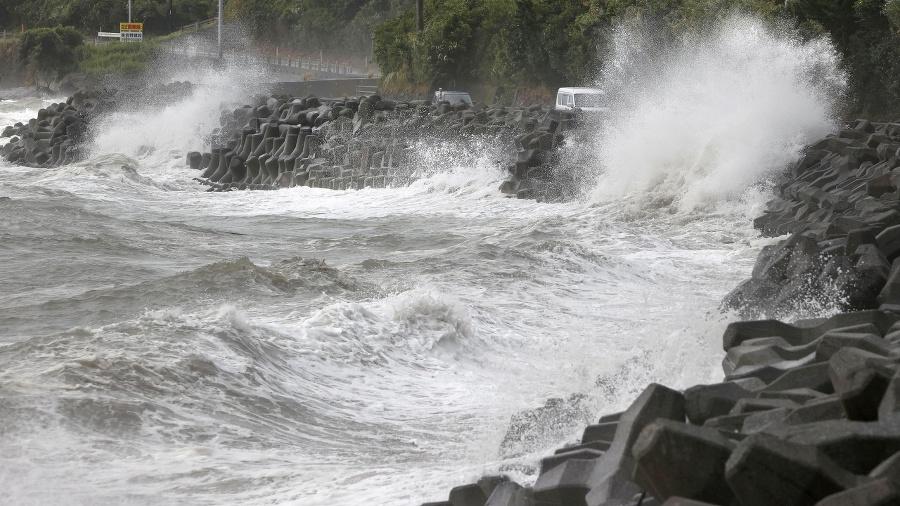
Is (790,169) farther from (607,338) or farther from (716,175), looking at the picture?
(607,338)

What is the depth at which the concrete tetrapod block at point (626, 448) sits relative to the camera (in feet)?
12.9

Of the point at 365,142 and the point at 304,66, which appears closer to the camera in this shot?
the point at 365,142

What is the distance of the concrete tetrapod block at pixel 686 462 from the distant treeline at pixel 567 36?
20.2 metres

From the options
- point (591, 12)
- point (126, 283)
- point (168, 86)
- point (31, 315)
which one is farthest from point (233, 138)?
point (31, 315)

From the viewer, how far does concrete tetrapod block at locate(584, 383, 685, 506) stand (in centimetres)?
394

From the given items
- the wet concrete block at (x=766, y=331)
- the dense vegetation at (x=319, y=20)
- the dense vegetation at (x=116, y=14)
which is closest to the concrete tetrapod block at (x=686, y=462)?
the wet concrete block at (x=766, y=331)

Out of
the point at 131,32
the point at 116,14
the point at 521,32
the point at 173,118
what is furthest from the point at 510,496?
the point at 116,14

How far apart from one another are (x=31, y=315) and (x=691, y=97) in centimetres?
1269

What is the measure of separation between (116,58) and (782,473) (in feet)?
219

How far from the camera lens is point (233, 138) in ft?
92.5

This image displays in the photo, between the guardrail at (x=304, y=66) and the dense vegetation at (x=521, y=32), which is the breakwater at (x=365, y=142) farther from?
the guardrail at (x=304, y=66)

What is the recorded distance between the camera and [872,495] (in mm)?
3162

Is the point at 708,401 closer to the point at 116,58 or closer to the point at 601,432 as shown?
the point at 601,432

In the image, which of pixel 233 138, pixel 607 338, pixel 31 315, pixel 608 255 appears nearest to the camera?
pixel 607 338
